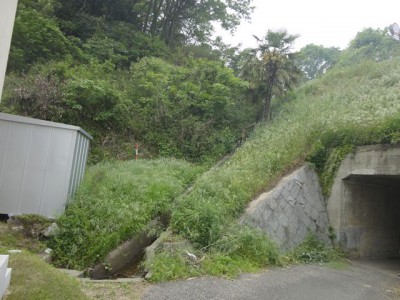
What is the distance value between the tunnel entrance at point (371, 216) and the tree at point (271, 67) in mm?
6849

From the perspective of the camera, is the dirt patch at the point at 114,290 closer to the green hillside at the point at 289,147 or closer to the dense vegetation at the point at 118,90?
the green hillside at the point at 289,147

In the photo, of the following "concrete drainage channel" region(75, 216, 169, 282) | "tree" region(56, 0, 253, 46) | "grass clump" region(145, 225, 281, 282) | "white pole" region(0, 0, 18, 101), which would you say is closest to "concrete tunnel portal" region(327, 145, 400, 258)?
"grass clump" region(145, 225, 281, 282)

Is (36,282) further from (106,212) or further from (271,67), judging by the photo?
(271,67)

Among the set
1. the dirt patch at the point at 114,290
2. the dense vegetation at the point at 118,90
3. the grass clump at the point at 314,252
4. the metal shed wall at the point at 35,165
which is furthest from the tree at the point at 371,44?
the dirt patch at the point at 114,290

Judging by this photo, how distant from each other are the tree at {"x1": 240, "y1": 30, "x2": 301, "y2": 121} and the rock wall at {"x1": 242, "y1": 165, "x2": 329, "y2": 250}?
7001mm

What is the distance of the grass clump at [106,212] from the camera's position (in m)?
6.37

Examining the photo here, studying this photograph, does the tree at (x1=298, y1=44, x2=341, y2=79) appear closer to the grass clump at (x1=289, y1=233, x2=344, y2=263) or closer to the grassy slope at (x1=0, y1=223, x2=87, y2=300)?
the grass clump at (x1=289, y1=233, x2=344, y2=263)

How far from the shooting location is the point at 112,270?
21.2ft

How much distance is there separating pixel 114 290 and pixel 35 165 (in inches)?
141

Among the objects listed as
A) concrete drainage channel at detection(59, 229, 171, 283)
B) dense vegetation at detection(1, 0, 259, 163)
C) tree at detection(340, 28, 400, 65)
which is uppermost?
tree at detection(340, 28, 400, 65)

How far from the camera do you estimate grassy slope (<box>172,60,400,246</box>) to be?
24.1 ft

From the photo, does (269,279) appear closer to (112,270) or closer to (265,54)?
(112,270)

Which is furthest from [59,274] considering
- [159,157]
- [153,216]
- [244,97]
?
[244,97]

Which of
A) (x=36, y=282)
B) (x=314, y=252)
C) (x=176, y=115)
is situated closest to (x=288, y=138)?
(x=314, y=252)
